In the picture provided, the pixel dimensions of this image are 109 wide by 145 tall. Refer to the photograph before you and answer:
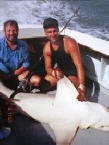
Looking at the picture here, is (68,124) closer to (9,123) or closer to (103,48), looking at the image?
(9,123)

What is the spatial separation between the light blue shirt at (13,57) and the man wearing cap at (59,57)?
143mm

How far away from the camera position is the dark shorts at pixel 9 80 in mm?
1690

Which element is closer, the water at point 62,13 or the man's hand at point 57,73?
the man's hand at point 57,73

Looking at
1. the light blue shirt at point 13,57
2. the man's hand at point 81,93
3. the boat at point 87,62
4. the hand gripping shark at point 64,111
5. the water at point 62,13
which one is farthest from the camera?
the water at point 62,13

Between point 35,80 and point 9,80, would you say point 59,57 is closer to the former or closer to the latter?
point 35,80

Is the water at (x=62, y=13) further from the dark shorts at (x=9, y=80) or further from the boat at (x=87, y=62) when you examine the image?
the dark shorts at (x=9, y=80)

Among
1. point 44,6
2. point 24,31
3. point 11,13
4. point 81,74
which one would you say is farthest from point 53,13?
point 81,74

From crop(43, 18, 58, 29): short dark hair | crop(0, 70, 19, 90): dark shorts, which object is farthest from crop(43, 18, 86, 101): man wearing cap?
crop(0, 70, 19, 90): dark shorts

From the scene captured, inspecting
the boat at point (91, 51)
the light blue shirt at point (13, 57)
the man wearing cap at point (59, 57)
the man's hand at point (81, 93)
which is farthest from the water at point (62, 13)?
the man's hand at point (81, 93)

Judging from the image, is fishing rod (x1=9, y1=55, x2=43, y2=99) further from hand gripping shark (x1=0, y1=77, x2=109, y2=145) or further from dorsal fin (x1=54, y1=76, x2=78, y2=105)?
dorsal fin (x1=54, y1=76, x2=78, y2=105)

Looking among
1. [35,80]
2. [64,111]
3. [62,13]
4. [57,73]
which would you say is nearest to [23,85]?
[35,80]

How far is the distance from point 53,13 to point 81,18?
691mm

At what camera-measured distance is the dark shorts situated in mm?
1690

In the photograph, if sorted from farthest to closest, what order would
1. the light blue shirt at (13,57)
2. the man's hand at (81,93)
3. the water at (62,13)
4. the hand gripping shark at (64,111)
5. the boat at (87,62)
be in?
the water at (62,13)
the light blue shirt at (13,57)
the boat at (87,62)
the man's hand at (81,93)
the hand gripping shark at (64,111)
